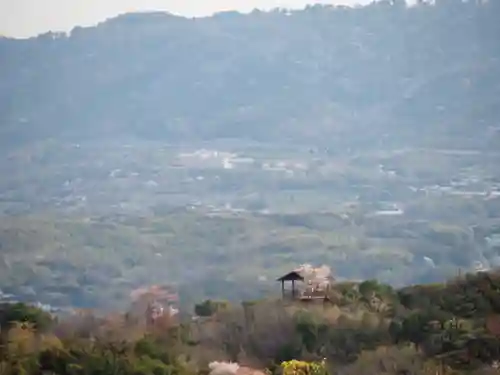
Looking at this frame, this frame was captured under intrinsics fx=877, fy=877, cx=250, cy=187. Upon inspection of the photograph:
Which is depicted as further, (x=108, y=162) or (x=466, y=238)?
(x=108, y=162)

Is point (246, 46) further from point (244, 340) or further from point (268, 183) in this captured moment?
point (244, 340)

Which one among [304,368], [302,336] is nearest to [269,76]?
[302,336]

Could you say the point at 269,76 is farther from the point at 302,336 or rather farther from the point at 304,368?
the point at 304,368

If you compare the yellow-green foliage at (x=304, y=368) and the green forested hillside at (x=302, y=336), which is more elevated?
the green forested hillside at (x=302, y=336)

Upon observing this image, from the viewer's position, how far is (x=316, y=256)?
3.26 m

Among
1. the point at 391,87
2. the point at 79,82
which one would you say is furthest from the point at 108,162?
the point at 391,87

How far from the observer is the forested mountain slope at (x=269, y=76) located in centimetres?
328

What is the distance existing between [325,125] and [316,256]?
1.64 ft

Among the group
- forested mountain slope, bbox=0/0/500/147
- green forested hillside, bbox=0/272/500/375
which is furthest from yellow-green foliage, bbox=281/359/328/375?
forested mountain slope, bbox=0/0/500/147

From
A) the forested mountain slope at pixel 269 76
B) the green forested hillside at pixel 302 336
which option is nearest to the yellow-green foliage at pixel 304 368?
the green forested hillside at pixel 302 336

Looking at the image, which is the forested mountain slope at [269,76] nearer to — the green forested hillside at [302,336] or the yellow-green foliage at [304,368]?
the green forested hillside at [302,336]

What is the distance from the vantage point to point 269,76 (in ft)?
11.1

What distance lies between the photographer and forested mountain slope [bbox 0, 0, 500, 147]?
10.8 ft

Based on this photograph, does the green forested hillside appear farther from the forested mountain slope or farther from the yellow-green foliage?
the forested mountain slope
